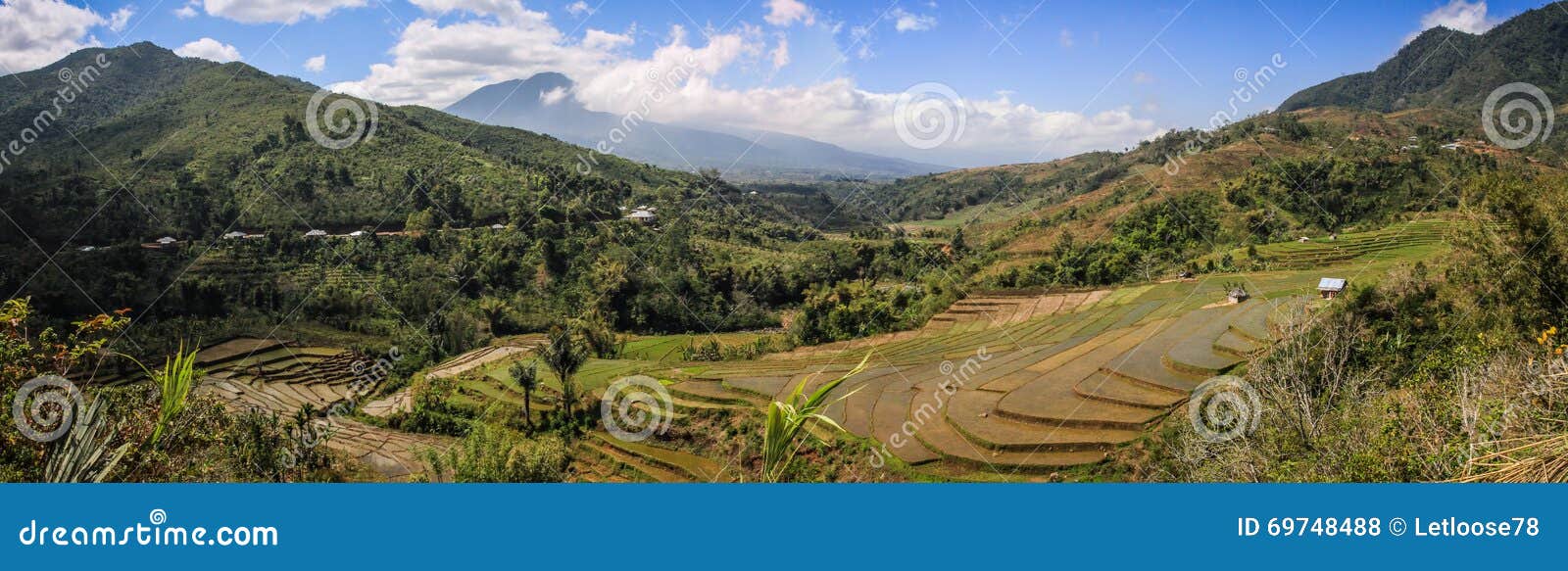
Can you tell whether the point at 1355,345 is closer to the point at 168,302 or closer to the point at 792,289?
the point at 792,289

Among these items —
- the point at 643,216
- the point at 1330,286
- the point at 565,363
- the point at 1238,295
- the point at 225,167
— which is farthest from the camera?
the point at 643,216

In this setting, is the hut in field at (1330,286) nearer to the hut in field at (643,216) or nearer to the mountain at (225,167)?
the hut in field at (643,216)

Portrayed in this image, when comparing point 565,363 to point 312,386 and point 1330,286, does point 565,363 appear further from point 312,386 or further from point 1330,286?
point 1330,286

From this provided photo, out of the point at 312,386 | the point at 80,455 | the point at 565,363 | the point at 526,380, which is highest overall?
the point at 80,455

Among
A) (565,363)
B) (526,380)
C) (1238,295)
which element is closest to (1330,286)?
(1238,295)

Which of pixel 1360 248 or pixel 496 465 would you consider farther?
pixel 1360 248

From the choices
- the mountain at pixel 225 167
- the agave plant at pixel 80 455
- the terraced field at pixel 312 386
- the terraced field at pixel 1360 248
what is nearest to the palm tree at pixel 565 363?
the terraced field at pixel 312 386

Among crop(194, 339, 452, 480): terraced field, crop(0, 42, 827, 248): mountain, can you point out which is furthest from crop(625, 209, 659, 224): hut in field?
crop(194, 339, 452, 480): terraced field

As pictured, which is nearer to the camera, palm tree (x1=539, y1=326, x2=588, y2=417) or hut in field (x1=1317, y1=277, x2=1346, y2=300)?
hut in field (x1=1317, y1=277, x2=1346, y2=300)

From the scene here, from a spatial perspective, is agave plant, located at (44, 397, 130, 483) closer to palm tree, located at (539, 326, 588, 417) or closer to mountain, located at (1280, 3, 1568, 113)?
palm tree, located at (539, 326, 588, 417)

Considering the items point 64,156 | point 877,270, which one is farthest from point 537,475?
point 64,156
